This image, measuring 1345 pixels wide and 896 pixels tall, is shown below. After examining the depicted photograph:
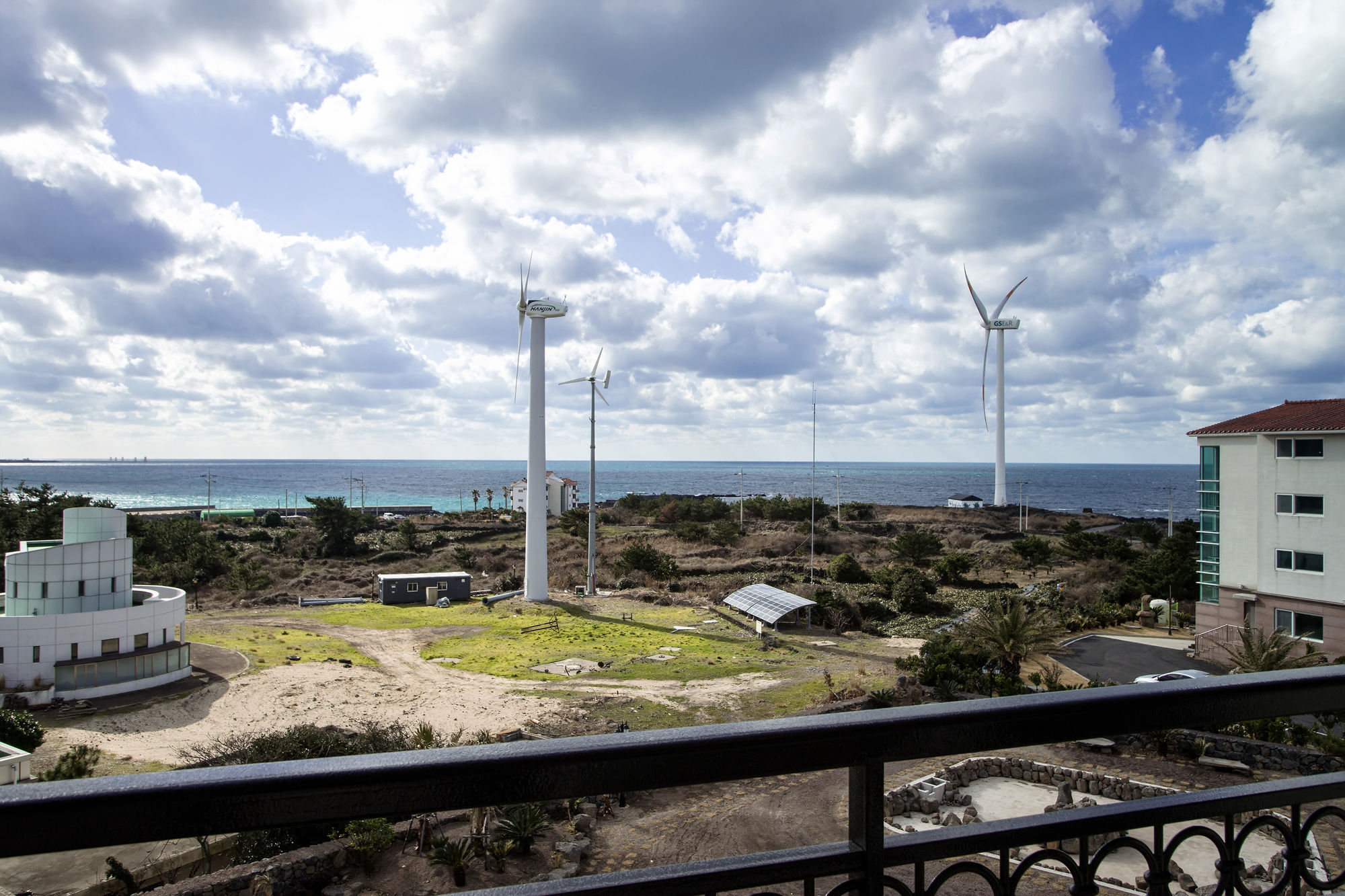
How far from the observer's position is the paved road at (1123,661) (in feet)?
Answer: 75.3

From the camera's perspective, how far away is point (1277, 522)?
74.4ft

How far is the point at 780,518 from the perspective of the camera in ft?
254

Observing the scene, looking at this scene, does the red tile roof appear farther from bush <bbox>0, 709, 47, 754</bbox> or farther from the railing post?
bush <bbox>0, 709, 47, 754</bbox>

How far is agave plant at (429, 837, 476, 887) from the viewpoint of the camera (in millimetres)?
10211

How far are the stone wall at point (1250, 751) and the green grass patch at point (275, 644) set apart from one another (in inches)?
887

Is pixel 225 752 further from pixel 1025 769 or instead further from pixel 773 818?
pixel 1025 769

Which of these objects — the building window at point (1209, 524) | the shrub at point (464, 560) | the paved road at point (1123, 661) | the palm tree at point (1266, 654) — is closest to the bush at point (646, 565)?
the shrub at point (464, 560)

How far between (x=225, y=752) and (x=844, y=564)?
3292cm

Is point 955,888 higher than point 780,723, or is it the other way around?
point 780,723

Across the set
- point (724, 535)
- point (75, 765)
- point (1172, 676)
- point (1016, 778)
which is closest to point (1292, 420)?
point (1172, 676)

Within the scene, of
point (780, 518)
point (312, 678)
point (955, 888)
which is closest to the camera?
point (955, 888)

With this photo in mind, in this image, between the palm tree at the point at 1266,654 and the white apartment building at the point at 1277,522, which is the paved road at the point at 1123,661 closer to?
the white apartment building at the point at 1277,522

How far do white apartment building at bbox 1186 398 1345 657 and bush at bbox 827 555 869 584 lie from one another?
63.6 feet

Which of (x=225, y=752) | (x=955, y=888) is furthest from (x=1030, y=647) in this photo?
(x=225, y=752)
